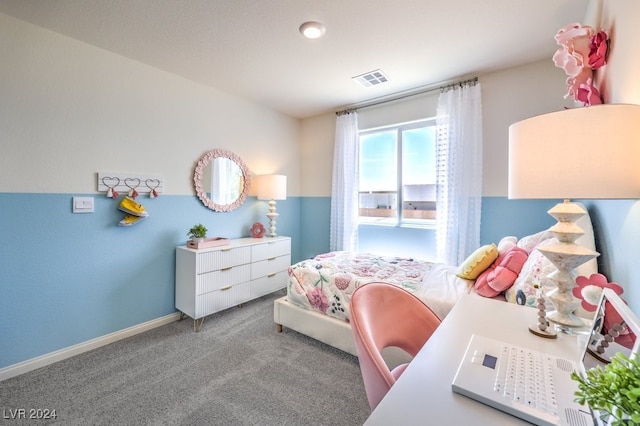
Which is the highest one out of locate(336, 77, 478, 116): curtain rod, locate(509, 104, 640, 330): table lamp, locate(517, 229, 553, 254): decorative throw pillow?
locate(336, 77, 478, 116): curtain rod

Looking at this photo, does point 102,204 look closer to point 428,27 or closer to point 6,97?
point 6,97

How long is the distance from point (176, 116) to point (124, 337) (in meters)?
2.19

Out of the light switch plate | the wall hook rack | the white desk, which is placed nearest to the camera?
the white desk

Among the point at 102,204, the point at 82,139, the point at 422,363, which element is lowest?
the point at 422,363

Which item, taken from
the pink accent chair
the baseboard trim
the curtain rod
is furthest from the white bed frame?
the curtain rod

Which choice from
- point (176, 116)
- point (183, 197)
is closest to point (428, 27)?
point (176, 116)

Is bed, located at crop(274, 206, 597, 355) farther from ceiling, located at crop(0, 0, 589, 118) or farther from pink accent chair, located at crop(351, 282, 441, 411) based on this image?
ceiling, located at crop(0, 0, 589, 118)

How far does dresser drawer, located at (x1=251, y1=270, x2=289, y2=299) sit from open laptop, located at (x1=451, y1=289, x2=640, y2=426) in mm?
2539

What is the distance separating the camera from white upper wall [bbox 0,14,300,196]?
1882 millimetres

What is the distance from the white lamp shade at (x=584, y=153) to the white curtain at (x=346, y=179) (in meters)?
2.77

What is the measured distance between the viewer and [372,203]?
3691mm

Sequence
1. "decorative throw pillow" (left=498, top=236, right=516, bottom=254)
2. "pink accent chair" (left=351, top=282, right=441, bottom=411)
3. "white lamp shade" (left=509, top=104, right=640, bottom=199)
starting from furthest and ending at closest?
"decorative throw pillow" (left=498, top=236, right=516, bottom=254) < "pink accent chair" (left=351, top=282, right=441, bottom=411) < "white lamp shade" (left=509, top=104, right=640, bottom=199)

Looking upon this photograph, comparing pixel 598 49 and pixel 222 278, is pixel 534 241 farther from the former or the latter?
pixel 222 278

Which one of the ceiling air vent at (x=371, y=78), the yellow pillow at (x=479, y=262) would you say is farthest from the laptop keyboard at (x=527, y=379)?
the ceiling air vent at (x=371, y=78)
